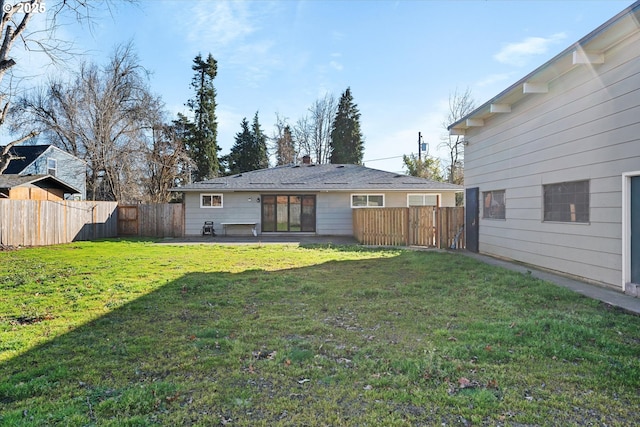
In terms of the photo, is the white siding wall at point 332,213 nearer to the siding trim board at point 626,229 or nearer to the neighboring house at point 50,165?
the siding trim board at point 626,229

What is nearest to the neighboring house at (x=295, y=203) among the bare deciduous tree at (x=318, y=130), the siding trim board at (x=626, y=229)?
the siding trim board at (x=626, y=229)

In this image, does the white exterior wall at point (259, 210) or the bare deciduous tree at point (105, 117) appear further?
the bare deciduous tree at point (105, 117)

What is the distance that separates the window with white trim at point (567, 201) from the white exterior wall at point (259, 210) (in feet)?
32.3

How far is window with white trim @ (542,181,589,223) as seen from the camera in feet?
21.6

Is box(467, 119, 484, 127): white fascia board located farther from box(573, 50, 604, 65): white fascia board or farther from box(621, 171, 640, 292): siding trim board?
box(621, 171, 640, 292): siding trim board

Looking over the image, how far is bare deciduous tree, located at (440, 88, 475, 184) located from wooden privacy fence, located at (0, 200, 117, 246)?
23.4m

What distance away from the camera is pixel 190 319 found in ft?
15.2

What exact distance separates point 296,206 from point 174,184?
1582cm

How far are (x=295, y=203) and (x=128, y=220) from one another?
8.69m

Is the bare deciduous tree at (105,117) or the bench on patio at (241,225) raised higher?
the bare deciduous tree at (105,117)

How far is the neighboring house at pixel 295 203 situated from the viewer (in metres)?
17.3

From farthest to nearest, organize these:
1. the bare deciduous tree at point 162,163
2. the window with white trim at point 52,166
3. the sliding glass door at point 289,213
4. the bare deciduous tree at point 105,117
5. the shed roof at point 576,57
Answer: the bare deciduous tree at point 162,163 → the window with white trim at point 52,166 → the bare deciduous tree at point 105,117 → the sliding glass door at point 289,213 → the shed roof at point 576,57

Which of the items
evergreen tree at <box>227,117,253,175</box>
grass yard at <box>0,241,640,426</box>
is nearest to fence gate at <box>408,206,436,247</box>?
grass yard at <box>0,241,640,426</box>

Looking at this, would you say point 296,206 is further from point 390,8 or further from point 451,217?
point 390,8
